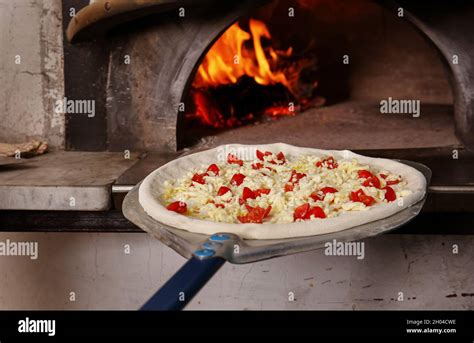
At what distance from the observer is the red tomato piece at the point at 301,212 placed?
1.71 meters

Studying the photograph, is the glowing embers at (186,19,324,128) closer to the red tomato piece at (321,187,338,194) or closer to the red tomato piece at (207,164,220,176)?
the red tomato piece at (207,164,220,176)

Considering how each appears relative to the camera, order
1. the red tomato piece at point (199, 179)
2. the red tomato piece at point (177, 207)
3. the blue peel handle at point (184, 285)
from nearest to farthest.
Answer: the blue peel handle at point (184, 285) < the red tomato piece at point (177, 207) < the red tomato piece at point (199, 179)

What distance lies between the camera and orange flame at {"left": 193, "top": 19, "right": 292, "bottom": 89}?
3455mm

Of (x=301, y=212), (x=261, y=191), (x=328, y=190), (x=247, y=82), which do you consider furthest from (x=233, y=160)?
(x=247, y=82)

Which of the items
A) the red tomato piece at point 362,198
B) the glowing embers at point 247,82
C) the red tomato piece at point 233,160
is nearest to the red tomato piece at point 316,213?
the red tomato piece at point 362,198

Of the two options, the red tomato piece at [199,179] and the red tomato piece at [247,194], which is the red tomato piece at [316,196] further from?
the red tomato piece at [199,179]

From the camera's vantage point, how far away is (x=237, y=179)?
6.51 feet

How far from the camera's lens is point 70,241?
2.74m

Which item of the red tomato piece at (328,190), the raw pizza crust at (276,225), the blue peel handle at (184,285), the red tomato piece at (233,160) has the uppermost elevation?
the red tomato piece at (233,160)

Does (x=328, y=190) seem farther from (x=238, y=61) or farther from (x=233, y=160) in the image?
(x=238, y=61)

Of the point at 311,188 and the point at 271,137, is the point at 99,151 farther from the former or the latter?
the point at 311,188

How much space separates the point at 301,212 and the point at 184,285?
0.49 m
